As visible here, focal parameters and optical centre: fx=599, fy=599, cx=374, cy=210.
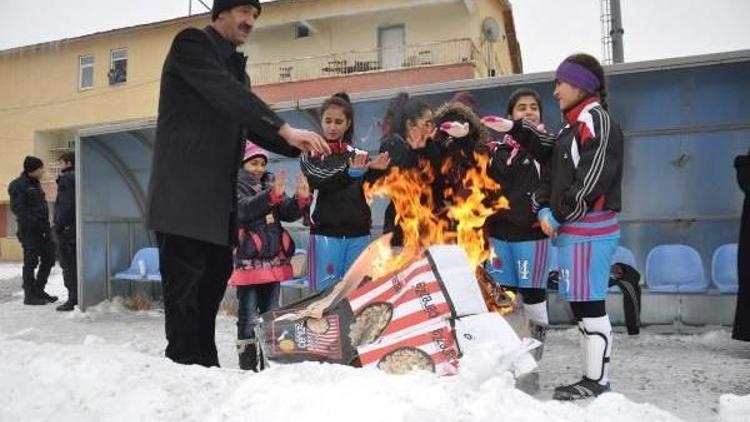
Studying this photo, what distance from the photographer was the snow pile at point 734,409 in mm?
2412

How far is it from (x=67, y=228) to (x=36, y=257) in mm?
1169

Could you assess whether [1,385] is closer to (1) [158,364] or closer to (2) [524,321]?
(1) [158,364]

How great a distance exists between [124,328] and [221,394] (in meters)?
5.29

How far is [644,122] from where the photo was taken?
6.53 metres

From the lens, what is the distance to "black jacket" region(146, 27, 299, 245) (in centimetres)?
268

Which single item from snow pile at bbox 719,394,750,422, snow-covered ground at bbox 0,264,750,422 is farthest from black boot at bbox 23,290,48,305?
snow pile at bbox 719,394,750,422

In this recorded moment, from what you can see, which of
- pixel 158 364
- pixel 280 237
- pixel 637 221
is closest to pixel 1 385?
pixel 158 364

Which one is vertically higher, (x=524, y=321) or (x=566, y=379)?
(x=524, y=321)

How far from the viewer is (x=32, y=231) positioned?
30.5ft

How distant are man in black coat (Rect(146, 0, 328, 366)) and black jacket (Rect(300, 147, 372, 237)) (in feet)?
3.62

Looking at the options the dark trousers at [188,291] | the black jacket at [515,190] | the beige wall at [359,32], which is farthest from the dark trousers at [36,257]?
the beige wall at [359,32]

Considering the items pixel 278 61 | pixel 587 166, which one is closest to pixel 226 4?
pixel 587 166

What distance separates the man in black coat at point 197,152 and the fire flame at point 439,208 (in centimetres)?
103

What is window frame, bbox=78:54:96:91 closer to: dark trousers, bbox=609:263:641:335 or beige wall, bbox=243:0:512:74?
beige wall, bbox=243:0:512:74
